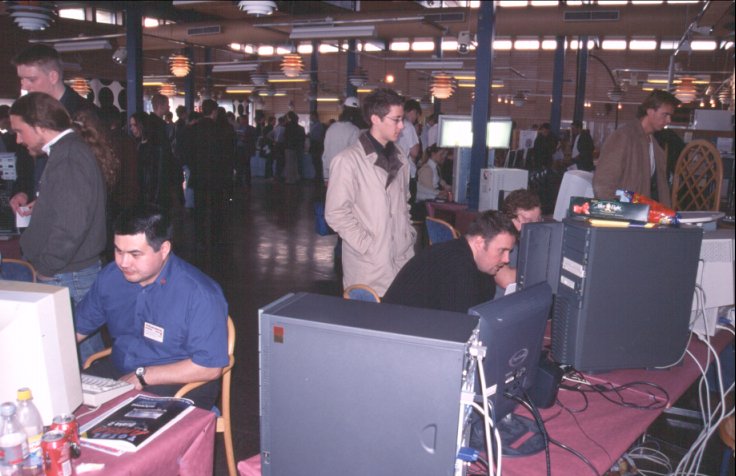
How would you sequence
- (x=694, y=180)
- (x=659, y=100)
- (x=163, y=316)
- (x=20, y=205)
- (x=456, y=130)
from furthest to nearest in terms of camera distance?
1. (x=456, y=130)
2. (x=694, y=180)
3. (x=659, y=100)
4. (x=20, y=205)
5. (x=163, y=316)

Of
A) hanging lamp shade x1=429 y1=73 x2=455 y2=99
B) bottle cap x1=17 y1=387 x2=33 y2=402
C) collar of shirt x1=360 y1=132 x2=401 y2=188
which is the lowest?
bottle cap x1=17 y1=387 x2=33 y2=402

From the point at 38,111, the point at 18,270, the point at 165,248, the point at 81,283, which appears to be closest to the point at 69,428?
the point at 165,248

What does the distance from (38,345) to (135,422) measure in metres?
0.34

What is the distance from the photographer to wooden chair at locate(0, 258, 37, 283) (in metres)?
2.69

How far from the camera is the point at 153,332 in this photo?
201 cm

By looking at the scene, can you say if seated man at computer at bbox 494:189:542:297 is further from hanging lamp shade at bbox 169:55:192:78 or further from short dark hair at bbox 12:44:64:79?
hanging lamp shade at bbox 169:55:192:78

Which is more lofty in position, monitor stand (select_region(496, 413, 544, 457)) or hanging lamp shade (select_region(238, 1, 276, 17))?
hanging lamp shade (select_region(238, 1, 276, 17))

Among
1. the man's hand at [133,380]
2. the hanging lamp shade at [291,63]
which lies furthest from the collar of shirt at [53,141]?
the hanging lamp shade at [291,63]

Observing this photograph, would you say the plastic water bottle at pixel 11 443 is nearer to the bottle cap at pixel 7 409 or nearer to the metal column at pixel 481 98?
the bottle cap at pixel 7 409

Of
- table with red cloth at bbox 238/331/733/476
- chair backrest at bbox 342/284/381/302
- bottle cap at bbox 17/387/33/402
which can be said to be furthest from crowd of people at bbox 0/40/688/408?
bottle cap at bbox 17/387/33/402

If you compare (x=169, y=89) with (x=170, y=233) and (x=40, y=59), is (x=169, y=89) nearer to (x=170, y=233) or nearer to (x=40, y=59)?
(x=40, y=59)

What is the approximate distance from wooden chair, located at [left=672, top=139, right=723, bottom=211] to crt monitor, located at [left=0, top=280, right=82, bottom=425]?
5.24m

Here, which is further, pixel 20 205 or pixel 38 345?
pixel 20 205

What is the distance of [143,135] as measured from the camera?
5.73 m
